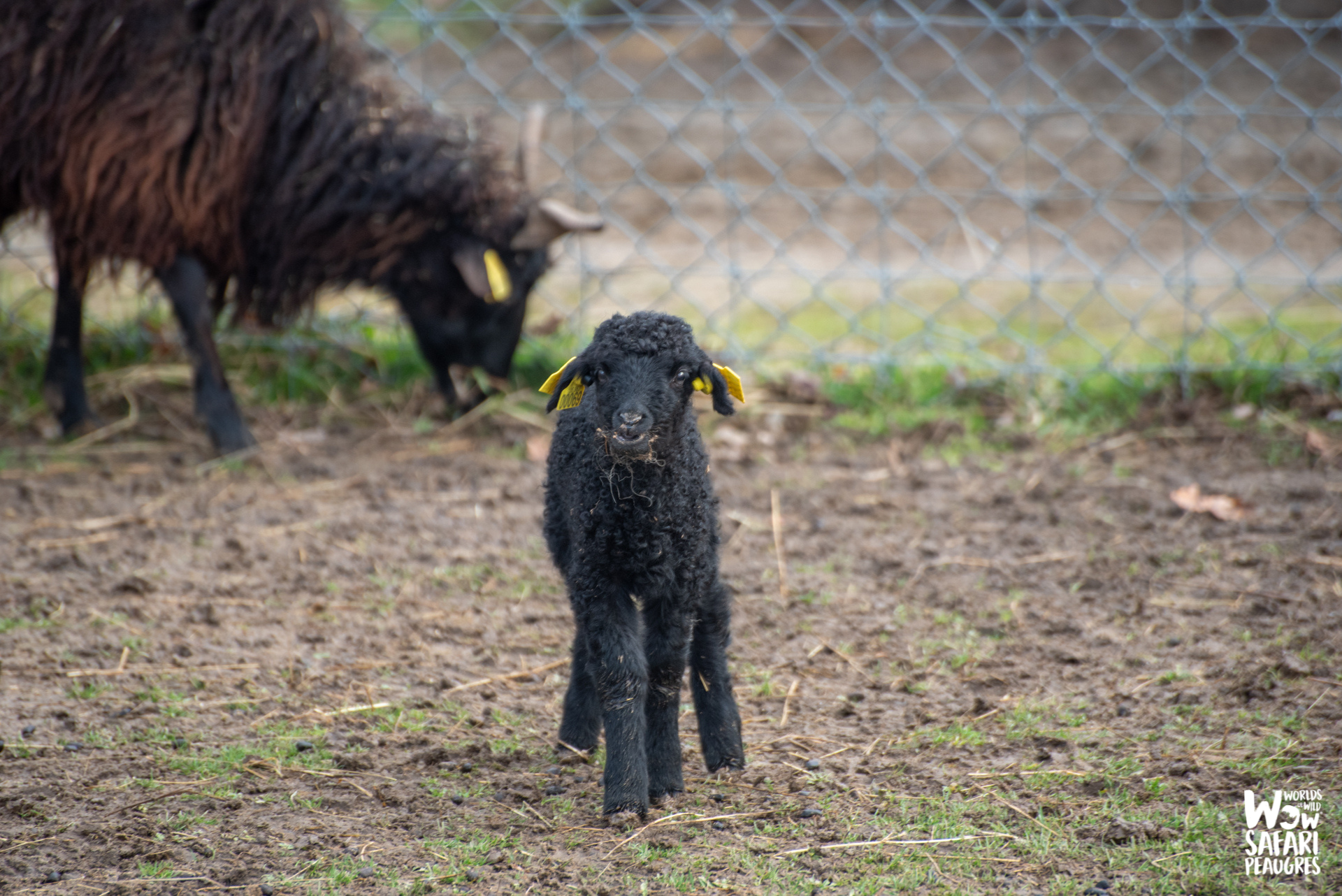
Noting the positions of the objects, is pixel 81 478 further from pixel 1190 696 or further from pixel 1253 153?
pixel 1253 153

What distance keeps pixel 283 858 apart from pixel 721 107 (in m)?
4.51

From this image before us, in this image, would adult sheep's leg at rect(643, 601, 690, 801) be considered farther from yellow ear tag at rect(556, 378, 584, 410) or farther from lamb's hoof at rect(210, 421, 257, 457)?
lamb's hoof at rect(210, 421, 257, 457)

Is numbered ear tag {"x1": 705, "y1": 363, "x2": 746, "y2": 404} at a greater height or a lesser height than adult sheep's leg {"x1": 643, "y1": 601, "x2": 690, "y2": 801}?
greater

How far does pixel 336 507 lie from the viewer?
4844mm

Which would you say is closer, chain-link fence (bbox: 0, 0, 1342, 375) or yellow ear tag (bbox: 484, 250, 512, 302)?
yellow ear tag (bbox: 484, 250, 512, 302)

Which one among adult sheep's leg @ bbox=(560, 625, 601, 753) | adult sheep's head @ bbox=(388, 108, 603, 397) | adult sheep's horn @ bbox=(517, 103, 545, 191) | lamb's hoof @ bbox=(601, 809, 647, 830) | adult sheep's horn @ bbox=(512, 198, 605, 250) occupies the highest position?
adult sheep's horn @ bbox=(517, 103, 545, 191)

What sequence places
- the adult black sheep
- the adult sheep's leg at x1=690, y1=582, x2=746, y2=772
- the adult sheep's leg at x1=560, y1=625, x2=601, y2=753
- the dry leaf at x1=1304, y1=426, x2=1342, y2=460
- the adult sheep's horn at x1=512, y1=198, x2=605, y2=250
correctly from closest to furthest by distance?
the adult sheep's leg at x1=690, y1=582, x2=746, y2=772 → the adult sheep's leg at x1=560, y1=625, x2=601, y2=753 → the adult black sheep → the dry leaf at x1=1304, y1=426, x2=1342, y2=460 → the adult sheep's horn at x1=512, y1=198, x2=605, y2=250

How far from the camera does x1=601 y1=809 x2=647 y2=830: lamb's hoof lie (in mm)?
2674

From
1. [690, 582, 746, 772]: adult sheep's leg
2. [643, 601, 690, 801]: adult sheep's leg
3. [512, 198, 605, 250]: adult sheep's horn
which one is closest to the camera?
[643, 601, 690, 801]: adult sheep's leg

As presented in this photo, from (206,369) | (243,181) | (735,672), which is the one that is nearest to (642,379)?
(735,672)

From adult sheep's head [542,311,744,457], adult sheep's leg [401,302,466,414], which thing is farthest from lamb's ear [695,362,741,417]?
adult sheep's leg [401,302,466,414]

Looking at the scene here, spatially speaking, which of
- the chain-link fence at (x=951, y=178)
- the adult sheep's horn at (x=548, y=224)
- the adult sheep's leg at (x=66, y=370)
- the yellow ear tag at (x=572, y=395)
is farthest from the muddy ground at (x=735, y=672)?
the chain-link fence at (x=951, y=178)

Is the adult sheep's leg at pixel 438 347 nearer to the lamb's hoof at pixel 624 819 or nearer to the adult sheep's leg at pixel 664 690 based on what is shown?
the adult sheep's leg at pixel 664 690

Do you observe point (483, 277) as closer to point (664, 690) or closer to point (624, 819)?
point (664, 690)
